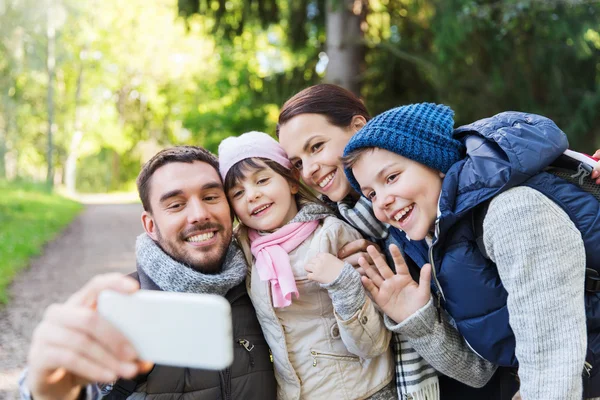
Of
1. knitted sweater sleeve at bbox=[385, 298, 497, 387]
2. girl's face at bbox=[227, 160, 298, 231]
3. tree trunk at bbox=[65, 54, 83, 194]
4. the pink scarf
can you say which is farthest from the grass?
tree trunk at bbox=[65, 54, 83, 194]

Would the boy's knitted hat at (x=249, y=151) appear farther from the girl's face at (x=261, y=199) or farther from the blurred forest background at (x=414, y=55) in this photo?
the blurred forest background at (x=414, y=55)

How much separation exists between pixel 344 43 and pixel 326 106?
5.34 m

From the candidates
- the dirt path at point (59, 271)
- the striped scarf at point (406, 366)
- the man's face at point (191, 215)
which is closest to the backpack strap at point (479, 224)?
the striped scarf at point (406, 366)

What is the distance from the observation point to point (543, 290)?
1753mm

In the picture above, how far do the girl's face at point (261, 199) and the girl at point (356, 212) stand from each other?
0.16 meters

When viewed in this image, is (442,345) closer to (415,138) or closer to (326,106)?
(415,138)

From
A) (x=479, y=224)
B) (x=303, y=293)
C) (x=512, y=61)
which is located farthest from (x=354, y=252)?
(x=512, y=61)

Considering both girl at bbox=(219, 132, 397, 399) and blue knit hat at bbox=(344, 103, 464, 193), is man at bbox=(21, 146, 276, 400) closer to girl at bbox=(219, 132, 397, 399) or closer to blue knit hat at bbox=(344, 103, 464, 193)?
girl at bbox=(219, 132, 397, 399)

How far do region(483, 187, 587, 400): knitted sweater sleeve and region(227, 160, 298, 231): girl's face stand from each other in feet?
3.34

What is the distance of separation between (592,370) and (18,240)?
423 inches

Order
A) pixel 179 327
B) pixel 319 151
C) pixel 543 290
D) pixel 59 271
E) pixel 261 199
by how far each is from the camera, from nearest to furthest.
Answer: pixel 179 327, pixel 543 290, pixel 261 199, pixel 319 151, pixel 59 271

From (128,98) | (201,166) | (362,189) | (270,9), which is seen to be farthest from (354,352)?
(128,98)

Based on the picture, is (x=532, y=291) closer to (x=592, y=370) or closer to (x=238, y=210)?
(x=592, y=370)

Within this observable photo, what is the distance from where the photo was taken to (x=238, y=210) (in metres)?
2.56
